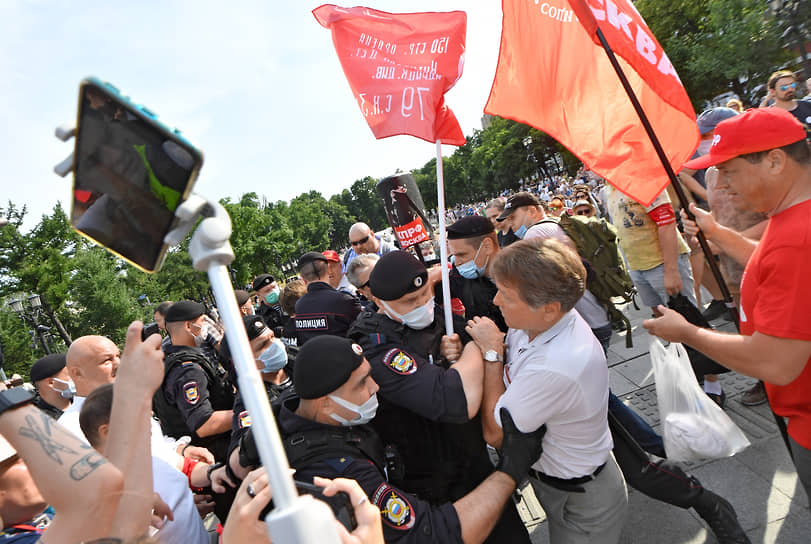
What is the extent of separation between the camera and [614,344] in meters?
5.66

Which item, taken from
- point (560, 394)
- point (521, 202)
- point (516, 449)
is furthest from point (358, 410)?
point (521, 202)

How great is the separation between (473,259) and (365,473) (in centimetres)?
217

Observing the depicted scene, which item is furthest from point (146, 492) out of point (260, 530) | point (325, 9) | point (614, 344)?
point (614, 344)

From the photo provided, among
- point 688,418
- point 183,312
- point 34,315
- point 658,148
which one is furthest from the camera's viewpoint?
point 34,315

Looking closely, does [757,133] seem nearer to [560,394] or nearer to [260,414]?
[560,394]

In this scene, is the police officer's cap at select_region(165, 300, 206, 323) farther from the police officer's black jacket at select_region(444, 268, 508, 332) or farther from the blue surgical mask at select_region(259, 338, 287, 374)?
the police officer's black jacket at select_region(444, 268, 508, 332)

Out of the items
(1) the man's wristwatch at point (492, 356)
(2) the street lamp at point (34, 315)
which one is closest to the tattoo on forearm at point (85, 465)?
(1) the man's wristwatch at point (492, 356)

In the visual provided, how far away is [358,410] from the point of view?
1.96 m

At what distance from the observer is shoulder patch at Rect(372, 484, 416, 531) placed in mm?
1608

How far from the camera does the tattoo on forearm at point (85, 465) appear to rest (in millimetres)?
1140

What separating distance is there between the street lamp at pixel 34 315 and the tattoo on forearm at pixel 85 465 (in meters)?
15.4

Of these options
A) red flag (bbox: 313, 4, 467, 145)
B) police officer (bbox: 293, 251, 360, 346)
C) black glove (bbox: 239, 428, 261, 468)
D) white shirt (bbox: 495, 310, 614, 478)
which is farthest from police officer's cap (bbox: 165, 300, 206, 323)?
white shirt (bbox: 495, 310, 614, 478)

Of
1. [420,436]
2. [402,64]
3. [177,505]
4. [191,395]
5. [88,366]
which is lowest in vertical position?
[420,436]

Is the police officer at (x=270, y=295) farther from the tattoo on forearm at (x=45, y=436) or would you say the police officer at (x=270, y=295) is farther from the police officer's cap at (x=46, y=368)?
the tattoo on forearm at (x=45, y=436)
